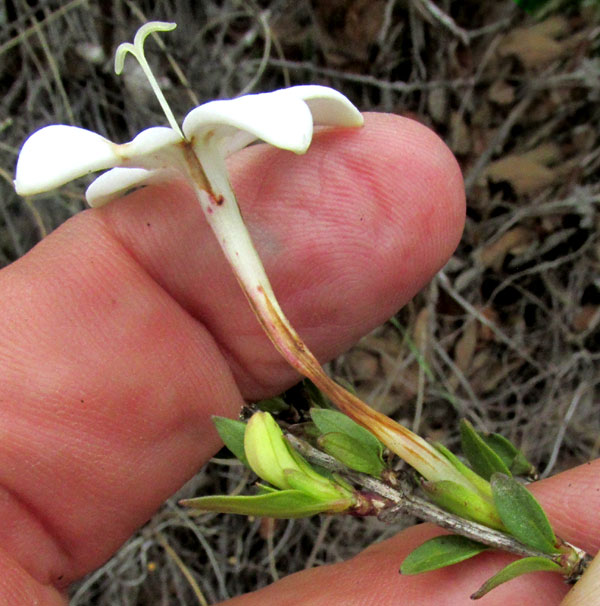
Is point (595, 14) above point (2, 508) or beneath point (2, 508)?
above

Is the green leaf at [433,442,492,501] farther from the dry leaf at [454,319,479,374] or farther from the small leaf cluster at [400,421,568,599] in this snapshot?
the dry leaf at [454,319,479,374]

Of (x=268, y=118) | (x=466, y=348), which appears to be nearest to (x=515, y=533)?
(x=268, y=118)

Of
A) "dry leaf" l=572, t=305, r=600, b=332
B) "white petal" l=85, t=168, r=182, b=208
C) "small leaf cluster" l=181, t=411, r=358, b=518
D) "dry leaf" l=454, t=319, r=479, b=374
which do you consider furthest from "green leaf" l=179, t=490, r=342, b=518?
"dry leaf" l=572, t=305, r=600, b=332

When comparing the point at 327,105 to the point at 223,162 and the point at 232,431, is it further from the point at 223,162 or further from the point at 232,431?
the point at 232,431

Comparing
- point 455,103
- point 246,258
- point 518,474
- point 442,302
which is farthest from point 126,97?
point 518,474

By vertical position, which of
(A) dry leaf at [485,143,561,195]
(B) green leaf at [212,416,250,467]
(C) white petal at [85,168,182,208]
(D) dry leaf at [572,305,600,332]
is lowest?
(D) dry leaf at [572,305,600,332]

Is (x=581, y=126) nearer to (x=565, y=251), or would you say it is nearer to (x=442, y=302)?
(x=565, y=251)

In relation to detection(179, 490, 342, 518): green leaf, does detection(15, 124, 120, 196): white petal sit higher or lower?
higher
